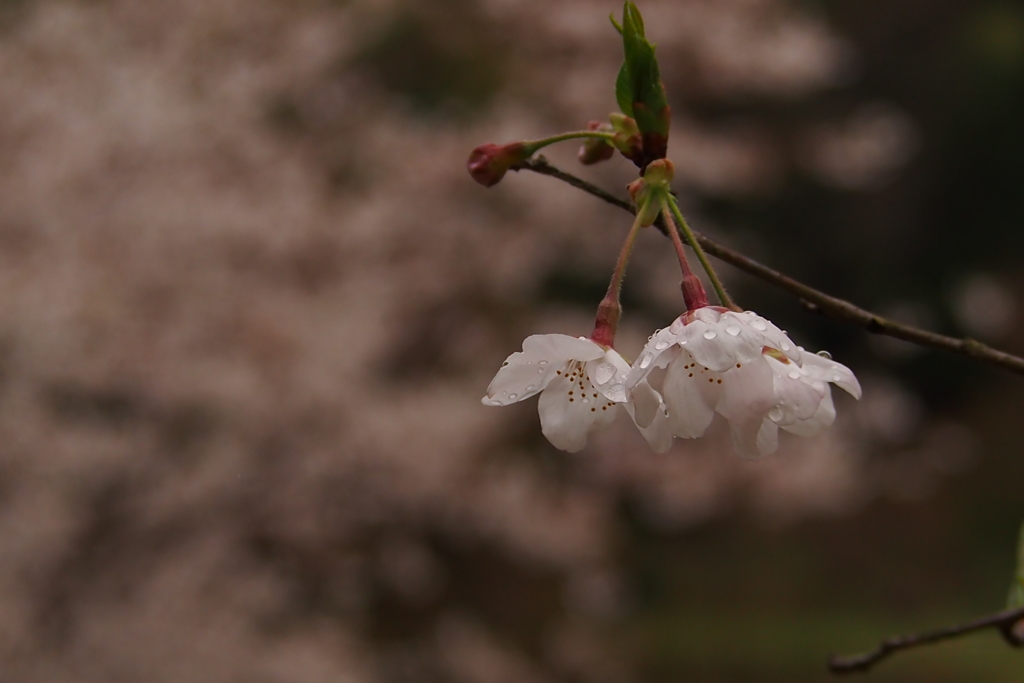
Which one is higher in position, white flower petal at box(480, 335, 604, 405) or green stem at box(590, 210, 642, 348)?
green stem at box(590, 210, 642, 348)

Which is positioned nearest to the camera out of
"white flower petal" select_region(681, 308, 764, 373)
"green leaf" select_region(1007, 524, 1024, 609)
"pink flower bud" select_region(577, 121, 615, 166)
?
"white flower petal" select_region(681, 308, 764, 373)

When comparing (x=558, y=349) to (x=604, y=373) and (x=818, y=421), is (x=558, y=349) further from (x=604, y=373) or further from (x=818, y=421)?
(x=818, y=421)

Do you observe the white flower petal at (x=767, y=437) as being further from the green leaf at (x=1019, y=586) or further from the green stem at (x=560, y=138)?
the green leaf at (x=1019, y=586)

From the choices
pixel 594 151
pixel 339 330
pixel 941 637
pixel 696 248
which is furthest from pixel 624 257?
pixel 339 330

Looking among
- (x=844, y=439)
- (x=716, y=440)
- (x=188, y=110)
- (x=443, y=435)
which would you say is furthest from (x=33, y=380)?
(x=844, y=439)

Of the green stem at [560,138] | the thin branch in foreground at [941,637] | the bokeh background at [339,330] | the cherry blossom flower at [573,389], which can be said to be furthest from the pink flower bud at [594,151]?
the bokeh background at [339,330]

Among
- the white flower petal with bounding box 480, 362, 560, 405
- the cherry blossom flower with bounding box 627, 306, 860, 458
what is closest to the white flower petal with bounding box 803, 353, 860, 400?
the cherry blossom flower with bounding box 627, 306, 860, 458

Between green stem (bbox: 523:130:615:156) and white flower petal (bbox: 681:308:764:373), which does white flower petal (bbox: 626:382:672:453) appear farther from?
green stem (bbox: 523:130:615:156)
